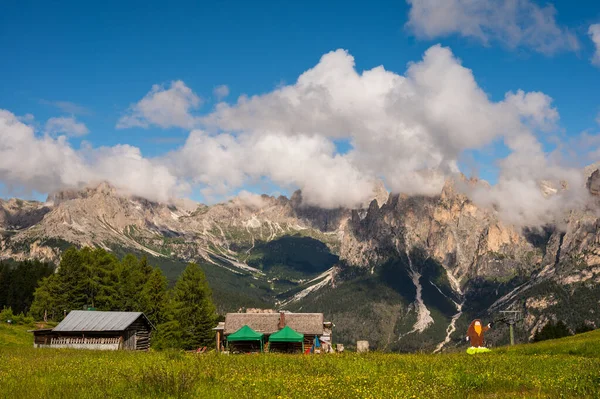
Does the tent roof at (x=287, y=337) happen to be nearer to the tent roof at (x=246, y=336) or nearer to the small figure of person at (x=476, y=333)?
the tent roof at (x=246, y=336)

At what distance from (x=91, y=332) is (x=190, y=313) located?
59.2 feet

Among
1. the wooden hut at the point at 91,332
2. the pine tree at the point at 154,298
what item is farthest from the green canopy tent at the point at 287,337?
the pine tree at the point at 154,298

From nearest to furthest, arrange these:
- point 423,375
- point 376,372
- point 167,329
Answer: point 423,375
point 376,372
point 167,329

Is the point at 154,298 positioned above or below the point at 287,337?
above

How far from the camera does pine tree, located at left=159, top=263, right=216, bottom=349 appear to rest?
69.1 meters

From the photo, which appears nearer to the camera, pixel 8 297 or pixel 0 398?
pixel 0 398

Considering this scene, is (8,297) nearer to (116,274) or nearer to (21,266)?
(21,266)

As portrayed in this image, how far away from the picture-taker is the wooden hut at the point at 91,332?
54406mm

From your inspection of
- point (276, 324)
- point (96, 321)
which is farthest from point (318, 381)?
point (276, 324)

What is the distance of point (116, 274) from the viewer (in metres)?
74.1

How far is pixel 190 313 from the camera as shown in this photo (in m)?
71.4

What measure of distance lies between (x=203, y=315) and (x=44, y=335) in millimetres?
22117

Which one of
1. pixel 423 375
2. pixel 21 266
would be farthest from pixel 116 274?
pixel 423 375

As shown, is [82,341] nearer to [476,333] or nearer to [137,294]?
[137,294]
